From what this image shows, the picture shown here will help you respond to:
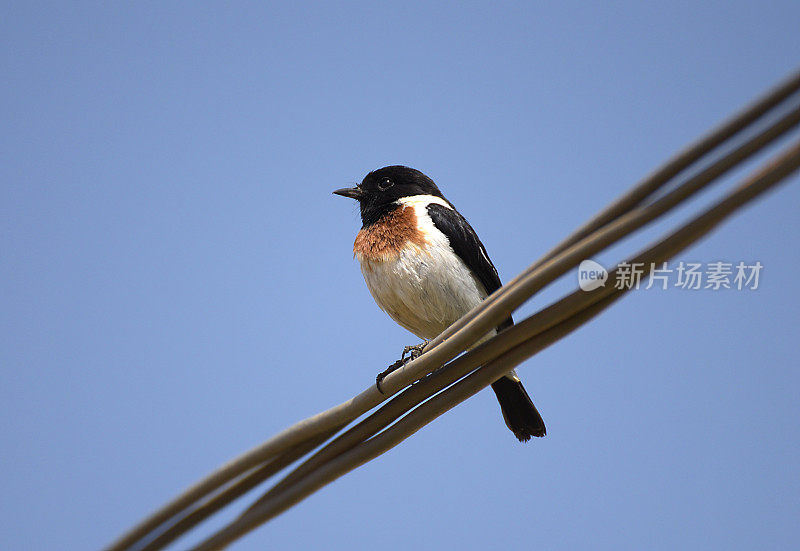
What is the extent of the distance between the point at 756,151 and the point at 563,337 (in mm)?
661

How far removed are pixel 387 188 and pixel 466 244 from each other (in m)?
0.84

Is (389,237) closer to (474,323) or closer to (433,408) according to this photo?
(433,408)

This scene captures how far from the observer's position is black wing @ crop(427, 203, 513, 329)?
437 cm

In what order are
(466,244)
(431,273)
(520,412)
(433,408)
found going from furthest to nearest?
(466,244) → (520,412) → (431,273) → (433,408)

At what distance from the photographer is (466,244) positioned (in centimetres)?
440

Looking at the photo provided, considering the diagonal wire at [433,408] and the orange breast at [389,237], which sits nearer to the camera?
the diagonal wire at [433,408]

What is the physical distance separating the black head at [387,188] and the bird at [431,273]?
0.21 m

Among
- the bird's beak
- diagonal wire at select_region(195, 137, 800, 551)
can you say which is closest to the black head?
the bird's beak

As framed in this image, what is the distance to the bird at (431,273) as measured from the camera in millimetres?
4156

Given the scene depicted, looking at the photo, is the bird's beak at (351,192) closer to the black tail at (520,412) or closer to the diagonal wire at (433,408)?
the black tail at (520,412)

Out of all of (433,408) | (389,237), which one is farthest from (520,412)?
(433,408)

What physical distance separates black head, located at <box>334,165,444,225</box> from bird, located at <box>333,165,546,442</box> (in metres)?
0.21

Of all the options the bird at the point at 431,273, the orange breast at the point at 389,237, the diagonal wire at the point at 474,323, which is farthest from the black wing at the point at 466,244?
the diagonal wire at the point at 474,323

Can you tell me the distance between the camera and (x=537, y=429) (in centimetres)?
425
